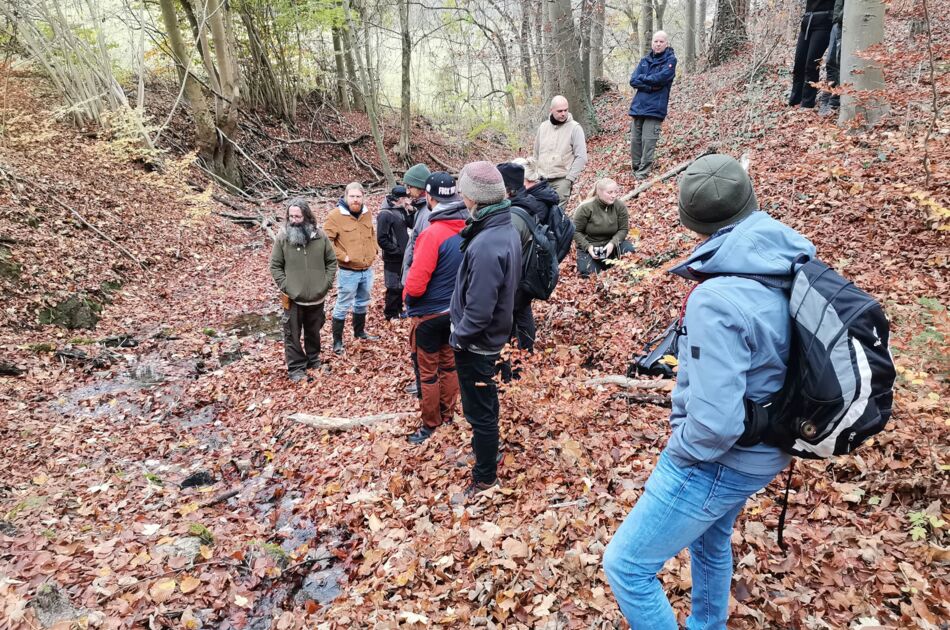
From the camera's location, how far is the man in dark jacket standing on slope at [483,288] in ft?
12.0

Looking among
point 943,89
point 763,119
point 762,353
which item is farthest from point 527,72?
point 762,353

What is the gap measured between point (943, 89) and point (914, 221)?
2.79 m

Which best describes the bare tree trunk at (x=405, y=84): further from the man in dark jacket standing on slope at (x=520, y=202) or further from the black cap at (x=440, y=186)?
the black cap at (x=440, y=186)

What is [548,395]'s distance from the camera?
17.6 feet

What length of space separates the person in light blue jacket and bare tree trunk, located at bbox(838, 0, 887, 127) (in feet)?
22.3

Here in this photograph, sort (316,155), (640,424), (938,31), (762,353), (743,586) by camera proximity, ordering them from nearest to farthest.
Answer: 1. (762,353)
2. (743,586)
3. (640,424)
4. (938,31)
5. (316,155)

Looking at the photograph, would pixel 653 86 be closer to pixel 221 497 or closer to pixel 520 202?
pixel 520 202

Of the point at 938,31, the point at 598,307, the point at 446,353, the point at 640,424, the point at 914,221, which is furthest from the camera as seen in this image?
Result: the point at 938,31

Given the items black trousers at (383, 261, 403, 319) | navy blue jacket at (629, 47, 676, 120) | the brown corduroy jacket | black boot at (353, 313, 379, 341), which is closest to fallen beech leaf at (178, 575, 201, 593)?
the brown corduroy jacket

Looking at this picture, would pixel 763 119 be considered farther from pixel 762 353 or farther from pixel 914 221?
pixel 762 353

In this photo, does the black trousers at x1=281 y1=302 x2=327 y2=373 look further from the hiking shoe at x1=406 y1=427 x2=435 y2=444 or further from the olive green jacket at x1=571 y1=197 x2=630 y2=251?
the olive green jacket at x1=571 y1=197 x2=630 y2=251

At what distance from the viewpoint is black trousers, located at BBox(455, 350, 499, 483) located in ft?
12.8

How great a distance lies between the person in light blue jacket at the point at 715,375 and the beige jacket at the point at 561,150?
6.23 metres

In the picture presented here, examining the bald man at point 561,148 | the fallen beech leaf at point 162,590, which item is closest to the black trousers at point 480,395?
the fallen beech leaf at point 162,590
